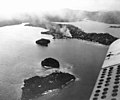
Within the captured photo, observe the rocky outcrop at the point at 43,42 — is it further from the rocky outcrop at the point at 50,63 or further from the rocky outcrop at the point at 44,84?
the rocky outcrop at the point at 44,84

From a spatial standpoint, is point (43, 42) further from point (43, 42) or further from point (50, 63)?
point (50, 63)

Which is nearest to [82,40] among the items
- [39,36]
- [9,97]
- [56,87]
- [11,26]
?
[39,36]

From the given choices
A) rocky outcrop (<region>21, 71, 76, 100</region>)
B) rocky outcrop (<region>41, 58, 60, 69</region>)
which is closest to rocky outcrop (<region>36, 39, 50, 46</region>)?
rocky outcrop (<region>41, 58, 60, 69</region>)

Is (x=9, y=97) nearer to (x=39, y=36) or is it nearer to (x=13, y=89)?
(x=13, y=89)

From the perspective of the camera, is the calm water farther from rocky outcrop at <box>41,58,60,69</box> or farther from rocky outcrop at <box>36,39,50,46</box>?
rocky outcrop at <box>36,39,50,46</box>

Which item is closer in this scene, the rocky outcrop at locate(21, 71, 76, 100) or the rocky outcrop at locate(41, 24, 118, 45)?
the rocky outcrop at locate(21, 71, 76, 100)

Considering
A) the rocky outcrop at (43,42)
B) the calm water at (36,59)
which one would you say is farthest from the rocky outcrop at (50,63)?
the rocky outcrop at (43,42)

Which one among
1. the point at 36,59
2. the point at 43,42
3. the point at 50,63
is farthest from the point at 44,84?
the point at 43,42
